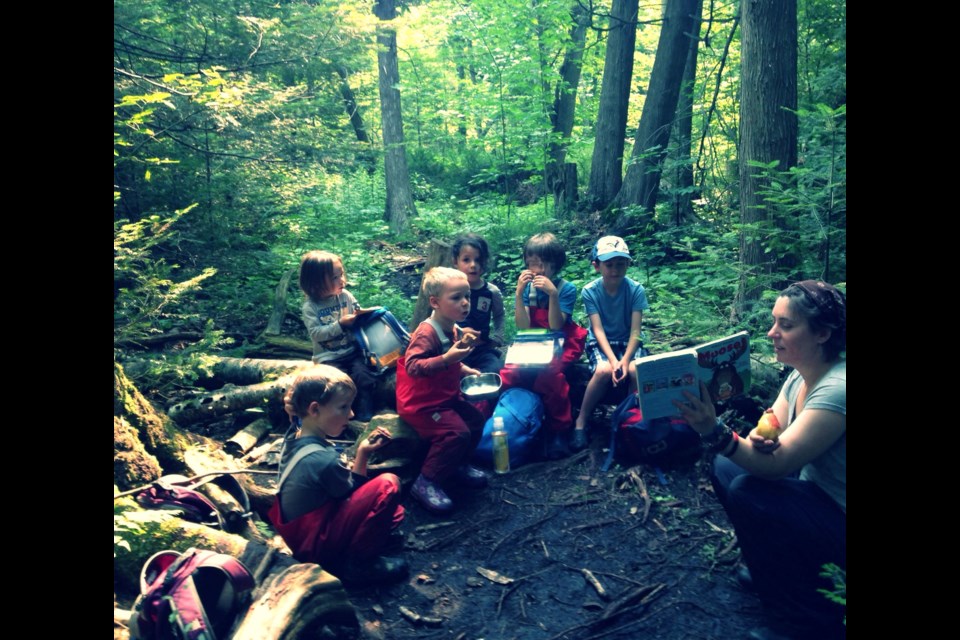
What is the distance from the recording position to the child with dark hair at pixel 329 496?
11.3 ft

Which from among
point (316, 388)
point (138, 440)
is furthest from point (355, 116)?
point (316, 388)

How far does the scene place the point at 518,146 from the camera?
44.2 feet

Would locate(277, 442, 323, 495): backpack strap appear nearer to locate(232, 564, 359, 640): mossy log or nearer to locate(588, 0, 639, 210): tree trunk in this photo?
locate(232, 564, 359, 640): mossy log

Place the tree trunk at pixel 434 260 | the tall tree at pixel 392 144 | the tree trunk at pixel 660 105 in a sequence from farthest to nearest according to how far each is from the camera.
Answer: the tall tree at pixel 392 144 < the tree trunk at pixel 660 105 < the tree trunk at pixel 434 260

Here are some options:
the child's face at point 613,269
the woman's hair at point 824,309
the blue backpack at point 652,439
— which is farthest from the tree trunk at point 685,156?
the woman's hair at point 824,309

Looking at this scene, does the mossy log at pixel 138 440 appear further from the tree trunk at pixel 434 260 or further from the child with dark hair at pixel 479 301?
the tree trunk at pixel 434 260

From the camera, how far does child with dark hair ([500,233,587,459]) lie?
5137mm

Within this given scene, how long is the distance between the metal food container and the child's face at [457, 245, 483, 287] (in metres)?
1.13

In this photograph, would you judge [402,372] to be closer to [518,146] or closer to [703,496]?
[703,496]

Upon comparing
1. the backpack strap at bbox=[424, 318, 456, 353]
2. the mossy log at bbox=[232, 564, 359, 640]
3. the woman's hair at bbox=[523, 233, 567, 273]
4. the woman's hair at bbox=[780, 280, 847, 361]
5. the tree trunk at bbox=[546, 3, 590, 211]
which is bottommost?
the mossy log at bbox=[232, 564, 359, 640]

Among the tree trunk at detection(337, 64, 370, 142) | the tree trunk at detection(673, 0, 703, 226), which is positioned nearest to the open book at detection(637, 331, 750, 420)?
the tree trunk at detection(673, 0, 703, 226)

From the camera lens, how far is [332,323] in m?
5.46

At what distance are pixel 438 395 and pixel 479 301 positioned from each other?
52.0 inches

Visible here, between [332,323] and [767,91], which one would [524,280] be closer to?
[332,323]
